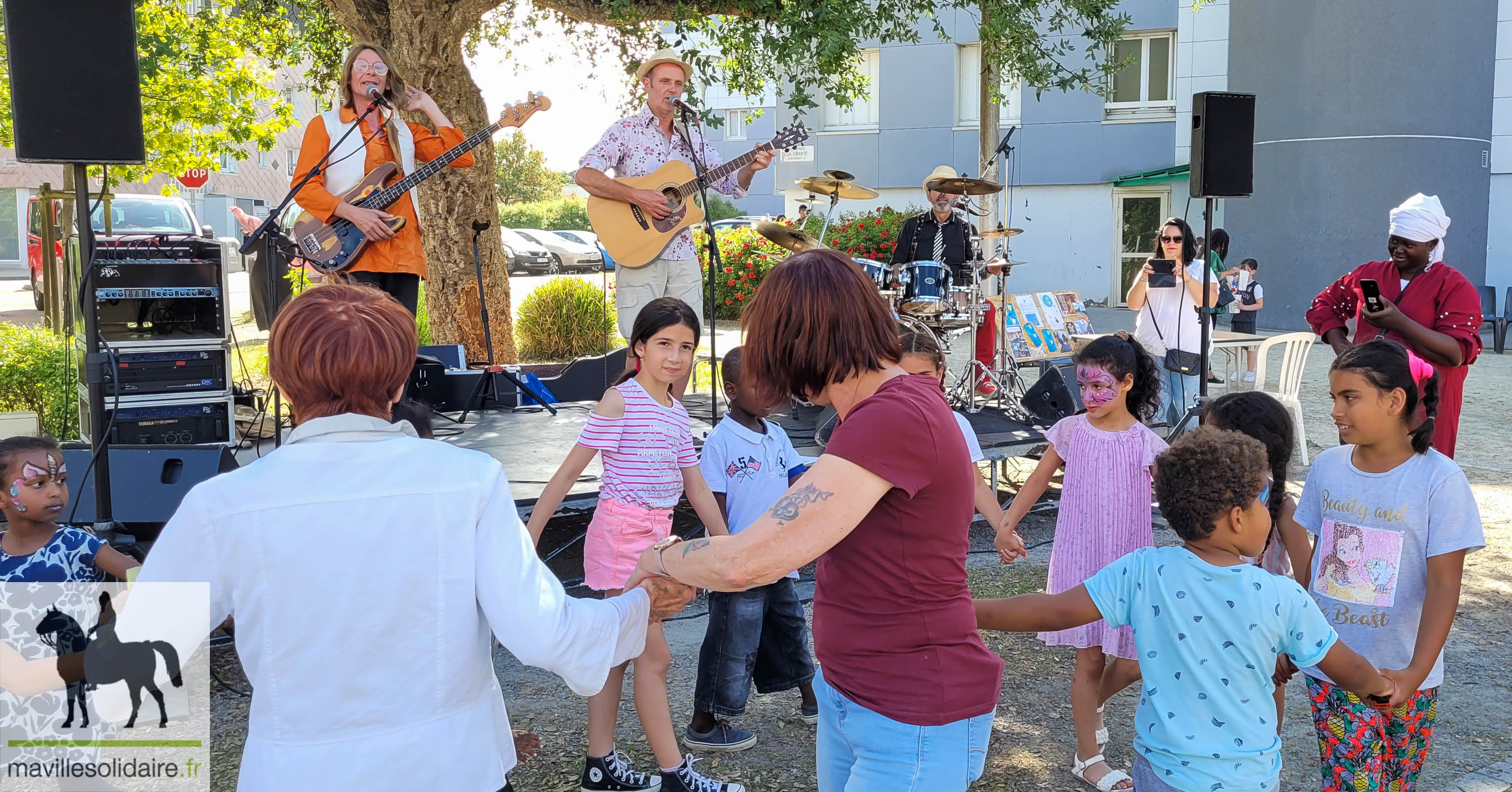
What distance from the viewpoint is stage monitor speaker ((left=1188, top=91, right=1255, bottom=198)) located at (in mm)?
6512

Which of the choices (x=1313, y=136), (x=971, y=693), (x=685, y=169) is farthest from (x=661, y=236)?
(x=1313, y=136)

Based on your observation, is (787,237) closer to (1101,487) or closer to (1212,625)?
(1101,487)

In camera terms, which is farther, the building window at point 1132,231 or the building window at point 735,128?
the building window at point 735,128

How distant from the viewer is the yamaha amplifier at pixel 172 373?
609 cm

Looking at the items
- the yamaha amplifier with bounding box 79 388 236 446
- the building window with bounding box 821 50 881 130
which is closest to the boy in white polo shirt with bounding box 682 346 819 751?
the yamaha amplifier with bounding box 79 388 236 446

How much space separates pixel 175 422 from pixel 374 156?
6.49 feet

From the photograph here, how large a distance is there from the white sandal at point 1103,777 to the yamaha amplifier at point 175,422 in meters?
4.70

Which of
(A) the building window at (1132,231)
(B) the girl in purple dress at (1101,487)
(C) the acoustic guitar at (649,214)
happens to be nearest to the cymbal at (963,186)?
(C) the acoustic guitar at (649,214)

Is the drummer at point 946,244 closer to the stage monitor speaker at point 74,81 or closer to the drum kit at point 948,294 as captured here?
the drum kit at point 948,294

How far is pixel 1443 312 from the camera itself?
443cm

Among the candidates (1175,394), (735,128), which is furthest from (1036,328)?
(735,128)

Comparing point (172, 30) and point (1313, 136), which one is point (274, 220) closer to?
point (172, 30)

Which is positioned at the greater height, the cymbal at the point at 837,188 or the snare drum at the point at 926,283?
the cymbal at the point at 837,188

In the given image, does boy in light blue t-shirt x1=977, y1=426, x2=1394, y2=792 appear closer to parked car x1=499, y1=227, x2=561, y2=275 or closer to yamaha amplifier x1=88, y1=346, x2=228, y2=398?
yamaha amplifier x1=88, y1=346, x2=228, y2=398
